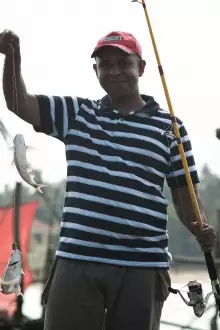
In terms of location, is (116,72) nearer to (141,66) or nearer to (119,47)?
Result: (119,47)

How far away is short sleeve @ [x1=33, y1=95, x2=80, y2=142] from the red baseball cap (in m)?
0.27

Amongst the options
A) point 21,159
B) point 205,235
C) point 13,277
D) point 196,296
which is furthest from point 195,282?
point 21,159

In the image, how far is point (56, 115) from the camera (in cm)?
296

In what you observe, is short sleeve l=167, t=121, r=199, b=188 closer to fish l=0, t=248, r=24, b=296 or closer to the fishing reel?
the fishing reel

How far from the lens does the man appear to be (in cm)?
277

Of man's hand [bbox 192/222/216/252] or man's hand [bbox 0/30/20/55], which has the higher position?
man's hand [bbox 0/30/20/55]

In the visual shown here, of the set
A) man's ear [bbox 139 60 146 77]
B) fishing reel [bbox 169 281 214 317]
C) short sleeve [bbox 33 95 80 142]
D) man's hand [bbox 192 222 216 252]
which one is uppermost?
man's ear [bbox 139 60 146 77]

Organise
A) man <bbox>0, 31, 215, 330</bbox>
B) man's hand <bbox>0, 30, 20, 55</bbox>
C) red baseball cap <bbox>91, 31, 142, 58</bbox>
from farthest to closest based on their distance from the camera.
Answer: red baseball cap <bbox>91, 31, 142, 58</bbox>
man's hand <bbox>0, 30, 20, 55</bbox>
man <bbox>0, 31, 215, 330</bbox>

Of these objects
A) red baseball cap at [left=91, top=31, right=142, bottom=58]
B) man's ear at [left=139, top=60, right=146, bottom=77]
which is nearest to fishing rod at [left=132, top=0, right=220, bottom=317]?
man's ear at [left=139, top=60, right=146, bottom=77]

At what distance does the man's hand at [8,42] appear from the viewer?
291 cm

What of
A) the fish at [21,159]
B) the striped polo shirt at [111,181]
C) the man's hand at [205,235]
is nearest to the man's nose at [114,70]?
the striped polo shirt at [111,181]

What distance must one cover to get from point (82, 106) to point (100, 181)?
390 millimetres

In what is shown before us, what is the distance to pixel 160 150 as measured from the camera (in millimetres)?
2963

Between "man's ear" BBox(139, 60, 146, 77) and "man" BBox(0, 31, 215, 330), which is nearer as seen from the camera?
"man" BBox(0, 31, 215, 330)
